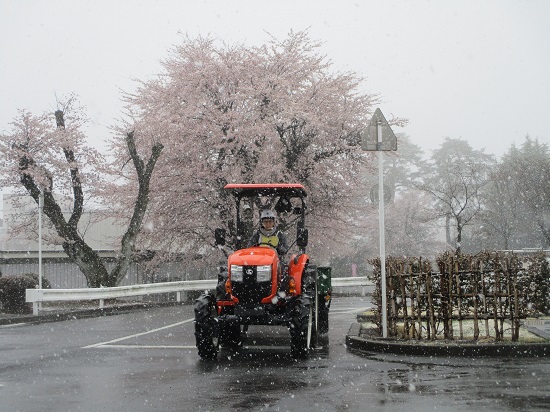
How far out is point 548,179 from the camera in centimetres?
4788

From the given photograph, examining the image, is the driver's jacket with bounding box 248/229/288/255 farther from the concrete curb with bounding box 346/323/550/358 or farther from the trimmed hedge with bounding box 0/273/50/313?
the trimmed hedge with bounding box 0/273/50/313

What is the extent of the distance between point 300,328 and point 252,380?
2050mm

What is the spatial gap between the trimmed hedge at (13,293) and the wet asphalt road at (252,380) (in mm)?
8517

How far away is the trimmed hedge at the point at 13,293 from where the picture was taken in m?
21.8

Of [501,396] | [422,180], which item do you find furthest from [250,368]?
[422,180]

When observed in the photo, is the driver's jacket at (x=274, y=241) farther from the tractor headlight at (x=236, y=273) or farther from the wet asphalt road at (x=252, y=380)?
the wet asphalt road at (x=252, y=380)

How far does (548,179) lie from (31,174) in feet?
107

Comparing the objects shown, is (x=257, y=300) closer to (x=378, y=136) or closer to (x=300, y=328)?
(x=300, y=328)

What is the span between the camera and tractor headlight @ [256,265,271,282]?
11.2m

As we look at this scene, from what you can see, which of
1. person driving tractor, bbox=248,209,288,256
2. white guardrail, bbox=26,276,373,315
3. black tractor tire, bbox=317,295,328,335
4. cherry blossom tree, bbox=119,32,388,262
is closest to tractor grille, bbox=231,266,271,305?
person driving tractor, bbox=248,209,288,256

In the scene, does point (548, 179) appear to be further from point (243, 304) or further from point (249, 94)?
point (243, 304)

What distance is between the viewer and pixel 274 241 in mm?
12391

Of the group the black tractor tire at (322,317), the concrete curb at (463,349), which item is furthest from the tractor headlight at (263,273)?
the black tractor tire at (322,317)

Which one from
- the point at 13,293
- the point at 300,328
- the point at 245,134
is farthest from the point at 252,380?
the point at 245,134
